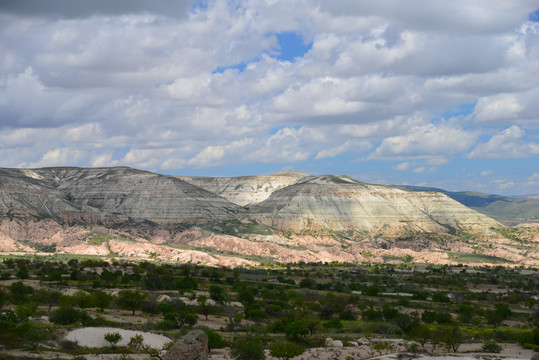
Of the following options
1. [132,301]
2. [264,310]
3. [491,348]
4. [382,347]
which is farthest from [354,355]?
[132,301]

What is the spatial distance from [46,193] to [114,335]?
163 meters

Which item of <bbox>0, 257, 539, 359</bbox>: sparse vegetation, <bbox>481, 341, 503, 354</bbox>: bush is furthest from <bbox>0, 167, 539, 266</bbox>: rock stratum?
<bbox>481, 341, 503, 354</bbox>: bush

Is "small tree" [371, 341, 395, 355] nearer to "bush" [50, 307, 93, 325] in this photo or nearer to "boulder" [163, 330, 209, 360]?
"boulder" [163, 330, 209, 360]

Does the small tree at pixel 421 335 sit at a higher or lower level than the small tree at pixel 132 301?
lower

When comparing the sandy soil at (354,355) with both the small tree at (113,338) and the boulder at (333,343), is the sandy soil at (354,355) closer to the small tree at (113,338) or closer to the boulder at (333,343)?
the boulder at (333,343)

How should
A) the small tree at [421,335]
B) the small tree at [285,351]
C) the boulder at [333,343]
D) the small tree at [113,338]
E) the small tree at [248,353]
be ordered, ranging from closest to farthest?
the small tree at [248,353] < the small tree at [285,351] < the small tree at [113,338] < the boulder at [333,343] < the small tree at [421,335]

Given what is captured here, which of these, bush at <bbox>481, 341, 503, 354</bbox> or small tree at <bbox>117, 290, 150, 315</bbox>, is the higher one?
small tree at <bbox>117, 290, 150, 315</bbox>

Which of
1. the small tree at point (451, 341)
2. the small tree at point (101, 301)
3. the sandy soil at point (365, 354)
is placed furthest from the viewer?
Result: the small tree at point (101, 301)

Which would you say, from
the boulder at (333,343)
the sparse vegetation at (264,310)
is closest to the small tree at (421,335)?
the sparse vegetation at (264,310)

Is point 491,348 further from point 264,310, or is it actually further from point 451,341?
point 264,310

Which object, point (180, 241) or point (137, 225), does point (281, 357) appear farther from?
point (137, 225)

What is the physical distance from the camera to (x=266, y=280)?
320ft

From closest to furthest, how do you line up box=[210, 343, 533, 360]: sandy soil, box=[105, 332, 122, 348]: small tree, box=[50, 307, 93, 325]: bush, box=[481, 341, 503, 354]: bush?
box=[210, 343, 533, 360]: sandy soil
box=[105, 332, 122, 348]: small tree
box=[481, 341, 503, 354]: bush
box=[50, 307, 93, 325]: bush

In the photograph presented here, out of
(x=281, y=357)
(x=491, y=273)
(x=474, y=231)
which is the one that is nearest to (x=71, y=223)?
(x=491, y=273)
